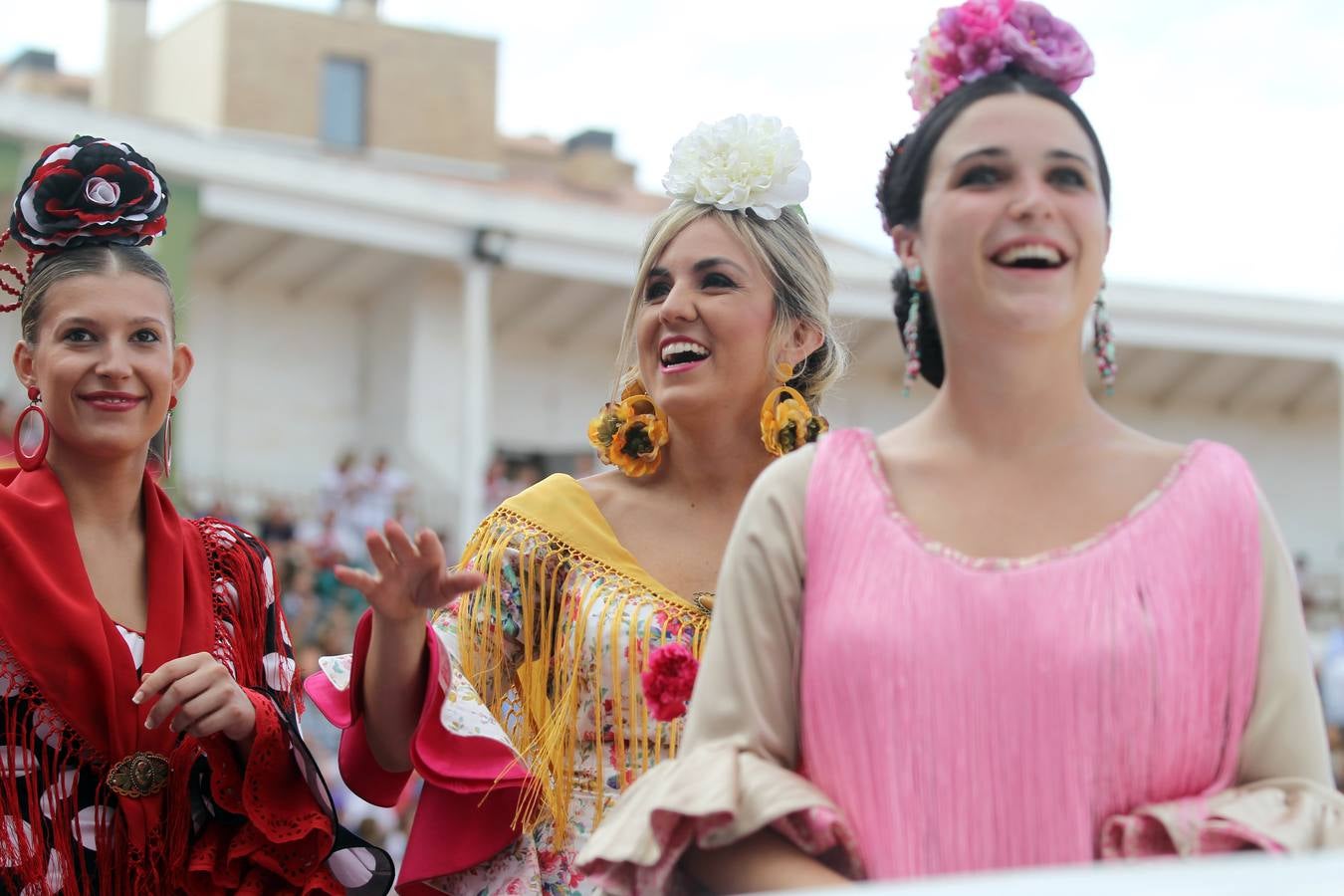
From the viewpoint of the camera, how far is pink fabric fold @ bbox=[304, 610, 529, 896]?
10.0ft

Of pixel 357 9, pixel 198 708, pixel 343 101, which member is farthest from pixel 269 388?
pixel 198 708

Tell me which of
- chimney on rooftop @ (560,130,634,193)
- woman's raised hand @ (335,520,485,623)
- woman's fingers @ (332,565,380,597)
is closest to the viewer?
woman's fingers @ (332,565,380,597)

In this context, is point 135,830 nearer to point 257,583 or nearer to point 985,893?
point 257,583

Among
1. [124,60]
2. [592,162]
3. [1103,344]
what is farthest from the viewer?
[592,162]

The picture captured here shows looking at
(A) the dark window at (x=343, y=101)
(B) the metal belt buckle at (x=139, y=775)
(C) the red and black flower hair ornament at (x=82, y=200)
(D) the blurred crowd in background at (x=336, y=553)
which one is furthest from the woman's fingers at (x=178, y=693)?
(A) the dark window at (x=343, y=101)

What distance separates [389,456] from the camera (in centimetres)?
1762

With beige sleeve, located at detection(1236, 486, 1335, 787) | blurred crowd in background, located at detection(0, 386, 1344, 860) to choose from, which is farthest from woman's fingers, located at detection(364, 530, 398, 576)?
blurred crowd in background, located at detection(0, 386, 1344, 860)

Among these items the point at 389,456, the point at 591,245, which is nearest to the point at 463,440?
the point at 389,456

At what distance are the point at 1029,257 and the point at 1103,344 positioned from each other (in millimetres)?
267

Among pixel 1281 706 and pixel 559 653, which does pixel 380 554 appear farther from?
pixel 1281 706

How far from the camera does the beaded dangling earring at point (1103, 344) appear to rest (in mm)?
2297

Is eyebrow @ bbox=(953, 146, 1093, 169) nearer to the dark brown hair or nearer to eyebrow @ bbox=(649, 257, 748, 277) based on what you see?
the dark brown hair

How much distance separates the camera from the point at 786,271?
11.5ft

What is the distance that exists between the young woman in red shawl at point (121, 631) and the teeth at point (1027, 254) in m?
1.55
